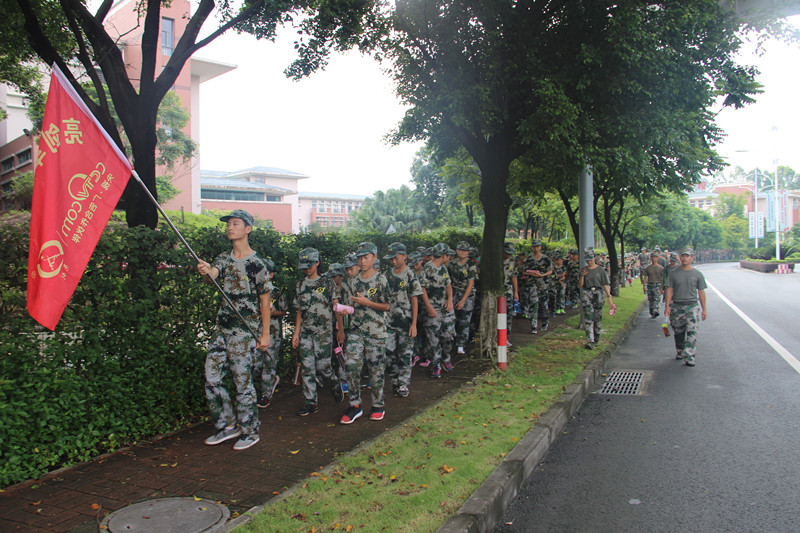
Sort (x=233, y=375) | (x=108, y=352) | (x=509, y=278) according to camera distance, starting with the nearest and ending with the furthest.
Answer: (x=108, y=352)
(x=233, y=375)
(x=509, y=278)

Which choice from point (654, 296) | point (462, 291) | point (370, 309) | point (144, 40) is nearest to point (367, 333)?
point (370, 309)

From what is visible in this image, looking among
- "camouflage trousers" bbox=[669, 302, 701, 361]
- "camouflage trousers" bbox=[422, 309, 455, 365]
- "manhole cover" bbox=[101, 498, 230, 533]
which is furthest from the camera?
"camouflage trousers" bbox=[669, 302, 701, 361]

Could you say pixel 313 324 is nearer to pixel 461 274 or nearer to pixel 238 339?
pixel 238 339

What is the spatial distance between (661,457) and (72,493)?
16.0 ft

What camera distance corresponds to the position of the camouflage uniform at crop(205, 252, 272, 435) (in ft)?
17.4

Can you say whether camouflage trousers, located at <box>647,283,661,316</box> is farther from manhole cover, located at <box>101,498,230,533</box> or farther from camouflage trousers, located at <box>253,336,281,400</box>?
manhole cover, located at <box>101,498,230,533</box>

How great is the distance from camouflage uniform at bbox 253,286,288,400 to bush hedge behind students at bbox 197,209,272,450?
4.56 ft

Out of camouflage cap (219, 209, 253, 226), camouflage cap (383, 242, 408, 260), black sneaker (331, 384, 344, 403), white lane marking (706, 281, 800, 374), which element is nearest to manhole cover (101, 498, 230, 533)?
camouflage cap (219, 209, 253, 226)

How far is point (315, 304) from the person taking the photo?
21.5 ft

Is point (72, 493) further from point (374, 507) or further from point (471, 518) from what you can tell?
point (471, 518)

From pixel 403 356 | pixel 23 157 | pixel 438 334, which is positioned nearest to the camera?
pixel 403 356

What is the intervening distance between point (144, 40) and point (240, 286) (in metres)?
5.22

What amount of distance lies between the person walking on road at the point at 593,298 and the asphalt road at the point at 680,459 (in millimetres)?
1310

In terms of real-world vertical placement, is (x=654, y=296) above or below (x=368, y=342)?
below
